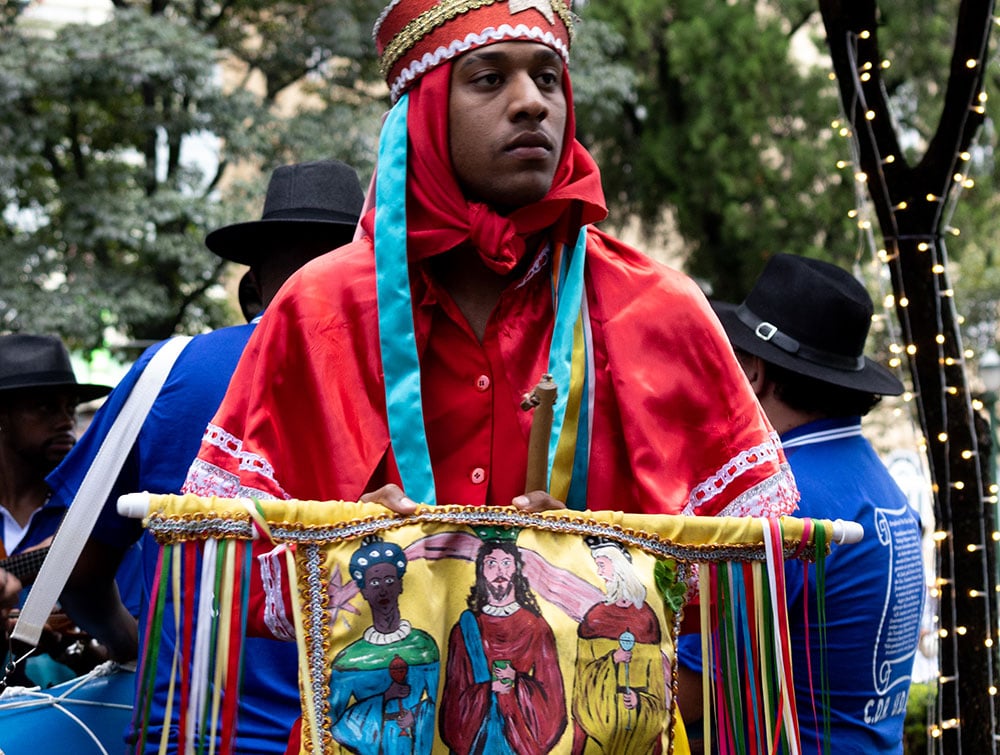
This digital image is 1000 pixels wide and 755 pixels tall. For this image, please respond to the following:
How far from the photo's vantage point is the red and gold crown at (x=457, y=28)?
7.20 feet

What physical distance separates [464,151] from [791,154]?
53.7ft

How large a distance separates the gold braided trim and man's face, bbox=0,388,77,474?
3.06 meters

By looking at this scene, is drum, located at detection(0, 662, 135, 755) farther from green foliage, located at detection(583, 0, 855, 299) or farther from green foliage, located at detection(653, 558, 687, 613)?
green foliage, located at detection(583, 0, 855, 299)

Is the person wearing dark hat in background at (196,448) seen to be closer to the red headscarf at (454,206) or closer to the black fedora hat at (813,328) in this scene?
the red headscarf at (454,206)

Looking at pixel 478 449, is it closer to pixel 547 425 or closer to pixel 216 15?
pixel 547 425

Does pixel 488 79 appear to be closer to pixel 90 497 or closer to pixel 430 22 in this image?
pixel 430 22

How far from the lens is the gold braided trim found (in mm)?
2211

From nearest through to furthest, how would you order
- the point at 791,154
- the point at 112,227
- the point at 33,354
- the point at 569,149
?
the point at 569,149 < the point at 33,354 < the point at 112,227 < the point at 791,154

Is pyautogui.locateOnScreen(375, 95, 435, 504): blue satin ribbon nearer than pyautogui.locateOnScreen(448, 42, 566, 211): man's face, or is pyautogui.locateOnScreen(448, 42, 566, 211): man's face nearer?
pyautogui.locateOnScreen(375, 95, 435, 504): blue satin ribbon

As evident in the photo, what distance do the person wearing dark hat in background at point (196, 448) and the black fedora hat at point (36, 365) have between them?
1490 millimetres

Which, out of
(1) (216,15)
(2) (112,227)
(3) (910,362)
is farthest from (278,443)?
(1) (216,15)

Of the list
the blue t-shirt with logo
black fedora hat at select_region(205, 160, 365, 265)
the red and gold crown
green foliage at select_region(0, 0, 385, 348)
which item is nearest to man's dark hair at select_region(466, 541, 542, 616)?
the red and gold crown

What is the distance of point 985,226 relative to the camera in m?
18.9

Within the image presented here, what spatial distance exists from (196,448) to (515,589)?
1.28 metres
